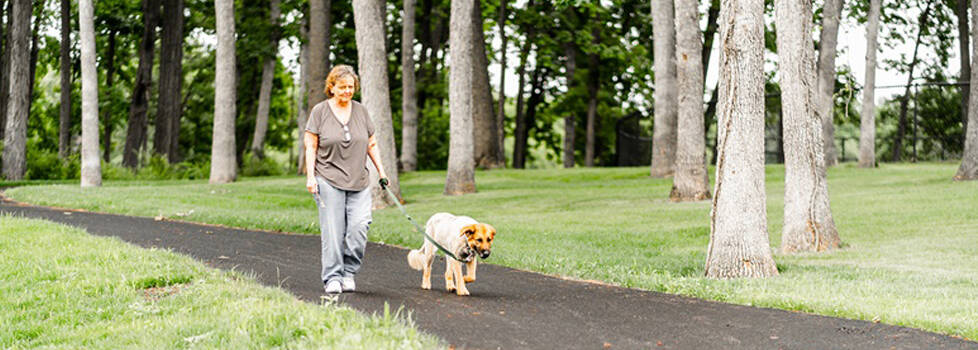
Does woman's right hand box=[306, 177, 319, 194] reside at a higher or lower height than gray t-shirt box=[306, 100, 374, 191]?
lower

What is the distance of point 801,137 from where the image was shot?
42.9 ft

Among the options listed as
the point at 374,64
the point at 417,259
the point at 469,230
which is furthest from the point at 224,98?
the point at 469,230

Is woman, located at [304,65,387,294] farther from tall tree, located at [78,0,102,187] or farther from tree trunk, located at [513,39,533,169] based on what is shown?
tree trunk, located at [513,39,533,169]

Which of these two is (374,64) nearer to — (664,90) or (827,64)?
(664,90)

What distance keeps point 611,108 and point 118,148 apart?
35806 millimetres

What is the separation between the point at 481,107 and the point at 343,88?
24.7 m

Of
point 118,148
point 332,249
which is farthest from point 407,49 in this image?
point 118,148

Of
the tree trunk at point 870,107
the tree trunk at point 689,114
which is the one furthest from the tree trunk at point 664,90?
the tree trunk at point 870,107

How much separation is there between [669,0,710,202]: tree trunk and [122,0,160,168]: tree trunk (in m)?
23.5

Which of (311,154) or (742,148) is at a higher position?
(742,148)

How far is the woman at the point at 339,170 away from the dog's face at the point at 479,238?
39.4 inches

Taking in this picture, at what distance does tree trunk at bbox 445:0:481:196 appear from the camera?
24.1 meters

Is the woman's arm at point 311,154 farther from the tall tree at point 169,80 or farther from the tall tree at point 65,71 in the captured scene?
the tall tree at point 169,80

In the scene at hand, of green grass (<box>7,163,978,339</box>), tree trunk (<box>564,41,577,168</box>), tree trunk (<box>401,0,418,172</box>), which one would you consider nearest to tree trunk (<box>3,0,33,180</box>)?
green grass (<box>7,163,978,339</box>)
